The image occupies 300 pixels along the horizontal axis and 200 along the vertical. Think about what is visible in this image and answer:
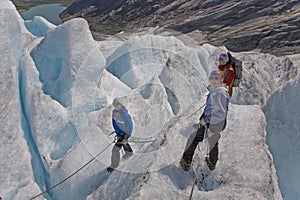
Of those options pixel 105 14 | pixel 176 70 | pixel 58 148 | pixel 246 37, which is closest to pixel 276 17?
pixel 246 37

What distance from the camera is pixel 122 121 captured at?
687 centimetres

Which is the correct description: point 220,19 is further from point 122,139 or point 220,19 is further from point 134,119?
point 122,139

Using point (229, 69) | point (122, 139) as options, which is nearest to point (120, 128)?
point (122, 139)

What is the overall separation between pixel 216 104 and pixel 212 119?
0.77 feet

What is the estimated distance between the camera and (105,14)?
8894 centimetres

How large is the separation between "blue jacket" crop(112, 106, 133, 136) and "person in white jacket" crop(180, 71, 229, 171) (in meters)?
1.29

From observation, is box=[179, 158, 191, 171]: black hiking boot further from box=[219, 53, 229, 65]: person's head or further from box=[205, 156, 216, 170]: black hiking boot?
box=[219, 53, 229, 65]: person's head

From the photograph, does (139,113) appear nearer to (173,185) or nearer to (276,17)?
(173,185)

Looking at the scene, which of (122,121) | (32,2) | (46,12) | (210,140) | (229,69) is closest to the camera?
(210,140)

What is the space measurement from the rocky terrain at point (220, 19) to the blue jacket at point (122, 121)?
43202 millimetres

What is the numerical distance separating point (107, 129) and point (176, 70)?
4438 mm

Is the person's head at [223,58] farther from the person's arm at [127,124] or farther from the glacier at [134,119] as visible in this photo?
the person's arm at [127,124]

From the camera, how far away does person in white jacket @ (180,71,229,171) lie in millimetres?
5480

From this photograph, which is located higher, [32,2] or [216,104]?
[216,104]
